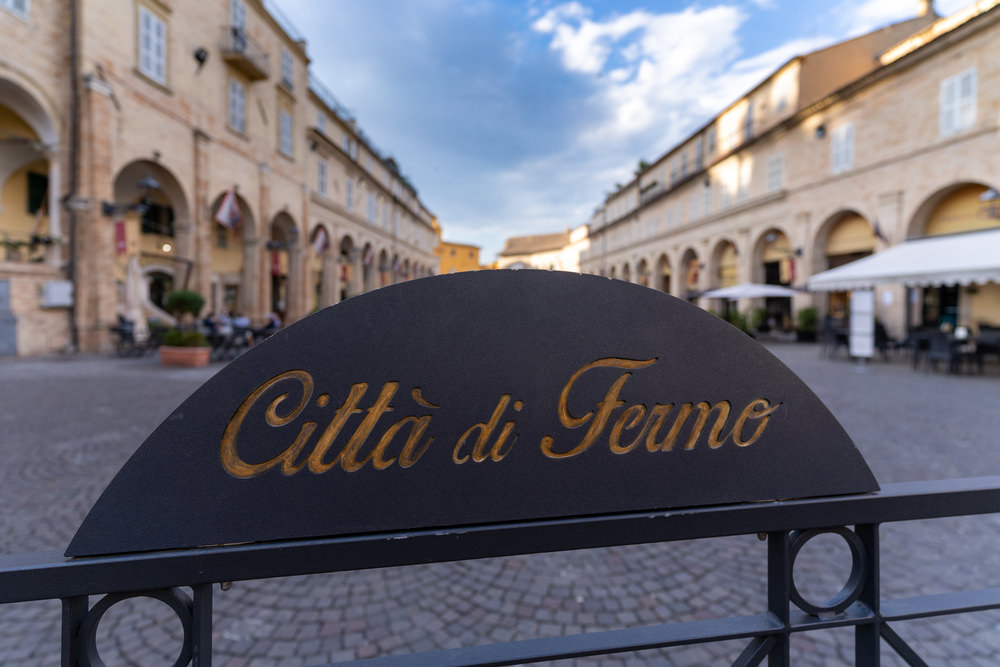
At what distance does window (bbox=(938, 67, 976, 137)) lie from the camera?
44.2 feet

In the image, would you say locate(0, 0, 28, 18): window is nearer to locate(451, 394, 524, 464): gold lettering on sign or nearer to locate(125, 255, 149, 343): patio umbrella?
locate(125, 255, 149, 343): patio umbrella

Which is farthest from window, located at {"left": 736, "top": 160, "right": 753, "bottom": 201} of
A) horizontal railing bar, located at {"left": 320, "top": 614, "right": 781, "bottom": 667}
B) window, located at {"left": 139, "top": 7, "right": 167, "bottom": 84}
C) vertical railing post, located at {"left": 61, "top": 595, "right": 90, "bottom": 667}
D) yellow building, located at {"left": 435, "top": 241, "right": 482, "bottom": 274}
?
yellow building, located at {"left": 435, "top": 241, "right": 482, "bottom": 274}

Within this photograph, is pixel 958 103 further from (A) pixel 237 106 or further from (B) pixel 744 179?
(A) pixel 237 106

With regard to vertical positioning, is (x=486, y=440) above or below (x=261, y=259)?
below

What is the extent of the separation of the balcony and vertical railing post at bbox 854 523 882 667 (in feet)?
76.1

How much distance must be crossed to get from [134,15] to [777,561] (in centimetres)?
2056

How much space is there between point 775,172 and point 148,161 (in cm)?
2674

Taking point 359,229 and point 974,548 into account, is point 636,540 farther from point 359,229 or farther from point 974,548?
point 359,229

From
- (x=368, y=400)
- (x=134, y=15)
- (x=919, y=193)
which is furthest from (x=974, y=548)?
(x=134, y=15)

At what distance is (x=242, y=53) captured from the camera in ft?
58.2

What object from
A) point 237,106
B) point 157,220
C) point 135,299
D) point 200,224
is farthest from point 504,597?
point 157,220

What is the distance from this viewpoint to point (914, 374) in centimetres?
1034

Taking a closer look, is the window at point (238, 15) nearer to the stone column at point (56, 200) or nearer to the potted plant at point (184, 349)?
the stone column at point (56, 200)

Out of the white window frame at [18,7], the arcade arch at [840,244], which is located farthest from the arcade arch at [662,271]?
the white window frame at [18,7]
